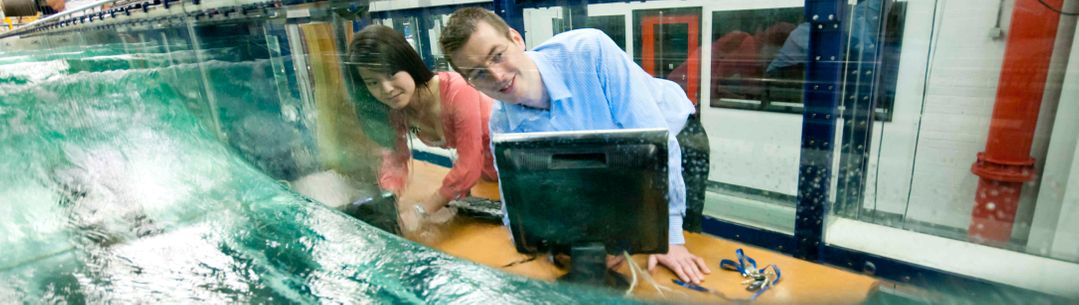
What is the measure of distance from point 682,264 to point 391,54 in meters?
0.70

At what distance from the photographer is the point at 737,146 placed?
3.38 feet

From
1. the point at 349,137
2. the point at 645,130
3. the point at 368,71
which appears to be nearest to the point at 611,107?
the point at 645,130

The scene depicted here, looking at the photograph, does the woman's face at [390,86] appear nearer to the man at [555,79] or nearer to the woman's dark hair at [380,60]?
the woman's dark hair at [380,60]

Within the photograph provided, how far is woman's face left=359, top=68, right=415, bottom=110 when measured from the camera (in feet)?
3.32

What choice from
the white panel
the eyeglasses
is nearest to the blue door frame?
the white panel

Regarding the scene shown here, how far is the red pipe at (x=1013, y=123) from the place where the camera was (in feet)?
2.23

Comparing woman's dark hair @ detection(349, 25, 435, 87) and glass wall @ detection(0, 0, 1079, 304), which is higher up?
woman's dark hair @ detection(349, 25, 435, 87)

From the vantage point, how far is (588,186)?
0.71 metres

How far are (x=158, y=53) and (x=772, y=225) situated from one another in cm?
236

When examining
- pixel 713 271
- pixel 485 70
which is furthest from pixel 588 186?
pixel 713 271

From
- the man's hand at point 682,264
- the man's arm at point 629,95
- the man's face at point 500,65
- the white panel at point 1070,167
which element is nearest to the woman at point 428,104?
the man's face at point 500,65

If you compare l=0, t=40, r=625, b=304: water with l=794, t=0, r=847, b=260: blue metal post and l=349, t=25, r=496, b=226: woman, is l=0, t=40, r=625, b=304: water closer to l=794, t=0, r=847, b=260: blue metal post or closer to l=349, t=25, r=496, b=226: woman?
l=349, t=25, r=496, b=226: woman

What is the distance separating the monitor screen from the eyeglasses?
12 centimetres

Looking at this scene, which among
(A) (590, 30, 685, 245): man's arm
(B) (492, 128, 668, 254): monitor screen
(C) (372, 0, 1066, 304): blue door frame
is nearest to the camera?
(B) (492, 128, 668, 254): monitor screen
